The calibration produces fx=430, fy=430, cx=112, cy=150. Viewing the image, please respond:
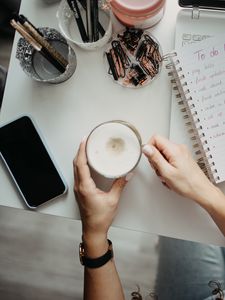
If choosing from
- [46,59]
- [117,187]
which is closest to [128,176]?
[117,187]

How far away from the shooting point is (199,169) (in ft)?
2.19

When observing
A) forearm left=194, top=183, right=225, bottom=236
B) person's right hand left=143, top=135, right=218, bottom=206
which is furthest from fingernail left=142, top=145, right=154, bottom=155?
forearm left=194, top=183, right=225, bottom=236

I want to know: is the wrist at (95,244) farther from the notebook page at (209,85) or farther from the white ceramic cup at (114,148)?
the notebook page at (209,85)

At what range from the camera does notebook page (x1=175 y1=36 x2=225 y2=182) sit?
0.68 metres

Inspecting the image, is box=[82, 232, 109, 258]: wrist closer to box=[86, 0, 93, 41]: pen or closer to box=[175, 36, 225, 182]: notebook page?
box=[175, 36, 225, 182]: notebook page

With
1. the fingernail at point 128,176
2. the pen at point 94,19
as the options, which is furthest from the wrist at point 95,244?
the pen at point 94,19

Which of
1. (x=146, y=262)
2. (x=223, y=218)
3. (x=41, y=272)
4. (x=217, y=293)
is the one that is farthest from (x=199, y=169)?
(x=41, y=272)

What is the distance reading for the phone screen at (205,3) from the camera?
0.69 metres

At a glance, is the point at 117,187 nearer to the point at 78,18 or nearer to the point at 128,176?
the point at 128,176

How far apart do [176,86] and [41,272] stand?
2.55ft

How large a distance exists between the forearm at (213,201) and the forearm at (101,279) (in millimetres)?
175

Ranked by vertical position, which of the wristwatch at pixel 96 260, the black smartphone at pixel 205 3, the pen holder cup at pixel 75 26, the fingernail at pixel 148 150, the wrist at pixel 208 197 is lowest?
the wristwatch at pixel 96 260

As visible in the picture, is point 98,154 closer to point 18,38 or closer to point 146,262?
point 18,38

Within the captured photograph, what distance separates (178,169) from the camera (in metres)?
0.66
